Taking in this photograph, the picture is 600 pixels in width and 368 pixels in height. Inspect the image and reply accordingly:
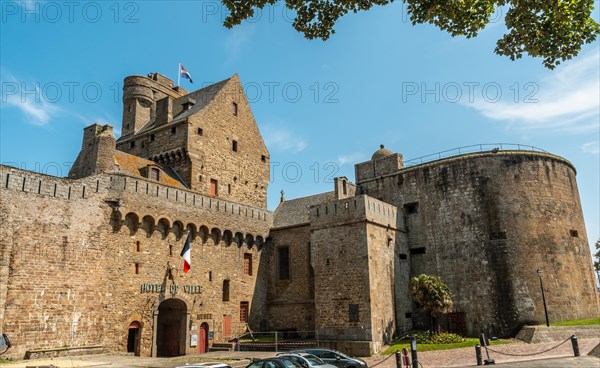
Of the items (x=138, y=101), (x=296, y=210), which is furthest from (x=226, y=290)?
(x=138, y=101)

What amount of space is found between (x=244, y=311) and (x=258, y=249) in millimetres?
4442

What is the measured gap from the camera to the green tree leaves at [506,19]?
8.27 metres

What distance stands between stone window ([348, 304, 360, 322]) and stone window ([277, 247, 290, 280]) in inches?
286

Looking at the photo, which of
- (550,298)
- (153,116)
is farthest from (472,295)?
→ (153,116)

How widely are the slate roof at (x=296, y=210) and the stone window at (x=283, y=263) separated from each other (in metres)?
1.87

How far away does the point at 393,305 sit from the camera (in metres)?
26.5

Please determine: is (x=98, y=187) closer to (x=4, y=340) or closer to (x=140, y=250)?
(x=140, y=250)

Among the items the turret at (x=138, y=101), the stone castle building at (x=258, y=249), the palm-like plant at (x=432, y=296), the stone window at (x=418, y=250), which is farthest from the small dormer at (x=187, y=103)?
the palm-like plant at (x=432, y=296)

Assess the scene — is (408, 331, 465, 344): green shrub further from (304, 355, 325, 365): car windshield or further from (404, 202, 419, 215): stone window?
(304, 355, 325, 365): car windshield

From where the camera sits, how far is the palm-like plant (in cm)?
2431

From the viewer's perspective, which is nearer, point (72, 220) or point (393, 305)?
point (72, 220)

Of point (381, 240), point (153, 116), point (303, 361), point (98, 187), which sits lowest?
point (303, 361)

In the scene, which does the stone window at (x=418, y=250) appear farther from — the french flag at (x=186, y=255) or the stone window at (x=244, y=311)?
the french flag at (x=186, y=255)

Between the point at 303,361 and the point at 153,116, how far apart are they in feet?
99.1
